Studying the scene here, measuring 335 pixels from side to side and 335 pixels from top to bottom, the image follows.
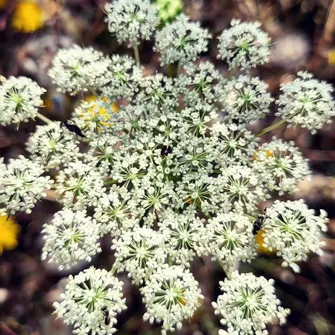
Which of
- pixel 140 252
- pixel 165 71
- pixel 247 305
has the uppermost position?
pixel 165 71

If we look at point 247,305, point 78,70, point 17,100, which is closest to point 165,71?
point 78,70

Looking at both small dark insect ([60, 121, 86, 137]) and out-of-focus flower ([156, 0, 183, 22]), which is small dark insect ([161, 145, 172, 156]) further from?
out-of-focus flower ([156, 0, 183, 22])

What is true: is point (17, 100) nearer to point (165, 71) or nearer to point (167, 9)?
point (167, 9)

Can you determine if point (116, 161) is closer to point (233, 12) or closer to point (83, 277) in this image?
point (83, 277)

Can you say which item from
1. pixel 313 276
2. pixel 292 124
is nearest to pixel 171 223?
pixel 292 124

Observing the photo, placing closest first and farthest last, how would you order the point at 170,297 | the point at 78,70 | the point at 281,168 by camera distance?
the point at 170,297 < the point at 281,168 < the point at 78,70

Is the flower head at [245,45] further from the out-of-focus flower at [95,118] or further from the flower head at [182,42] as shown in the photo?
the out-of-focus flower at [95,118]

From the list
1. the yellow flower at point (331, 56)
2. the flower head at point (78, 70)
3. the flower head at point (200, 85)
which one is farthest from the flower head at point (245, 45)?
the yellow flower at point (331, 56)
